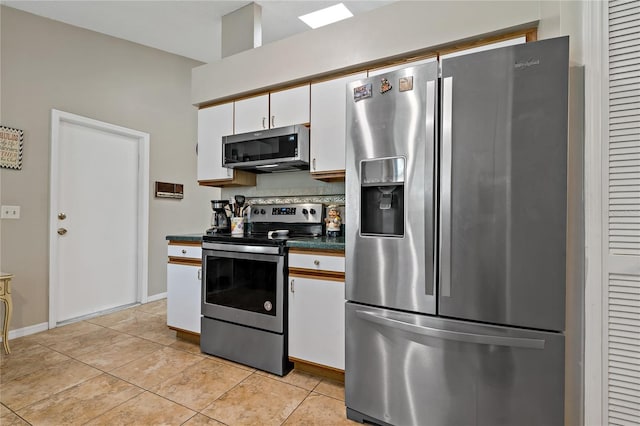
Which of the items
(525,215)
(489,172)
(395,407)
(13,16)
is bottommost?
(395,407)

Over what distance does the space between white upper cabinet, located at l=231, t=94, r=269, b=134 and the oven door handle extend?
1034 mm

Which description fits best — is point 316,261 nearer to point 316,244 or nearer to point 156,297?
point 316,244

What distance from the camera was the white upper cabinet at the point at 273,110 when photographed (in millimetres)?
2428

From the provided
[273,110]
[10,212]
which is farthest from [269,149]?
[10,212]

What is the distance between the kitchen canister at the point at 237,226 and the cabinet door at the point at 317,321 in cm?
77

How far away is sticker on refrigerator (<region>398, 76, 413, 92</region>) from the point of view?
1470 mm

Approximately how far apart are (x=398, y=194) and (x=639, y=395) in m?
1.18

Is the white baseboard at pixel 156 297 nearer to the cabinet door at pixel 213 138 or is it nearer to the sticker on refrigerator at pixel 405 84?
the cabinet door at pixel 213 138

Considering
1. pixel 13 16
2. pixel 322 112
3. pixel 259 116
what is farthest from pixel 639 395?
pixel 13 16

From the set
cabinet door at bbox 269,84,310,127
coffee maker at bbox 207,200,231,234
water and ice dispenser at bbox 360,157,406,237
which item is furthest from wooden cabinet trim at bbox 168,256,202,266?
water and ice dispenser at bbox 360,157,406,237

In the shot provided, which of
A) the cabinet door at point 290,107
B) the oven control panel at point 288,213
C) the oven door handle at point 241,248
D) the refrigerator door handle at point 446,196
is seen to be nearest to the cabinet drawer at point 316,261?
the oven door handle at point 241,248

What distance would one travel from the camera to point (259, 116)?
2.63 meters

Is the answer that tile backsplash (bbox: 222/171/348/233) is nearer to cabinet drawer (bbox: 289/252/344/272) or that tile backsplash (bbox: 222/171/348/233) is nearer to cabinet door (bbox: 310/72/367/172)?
cabinet door (bbox: 310/72/367/172)

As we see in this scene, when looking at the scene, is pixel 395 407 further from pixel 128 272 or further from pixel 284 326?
pixel 128 272
